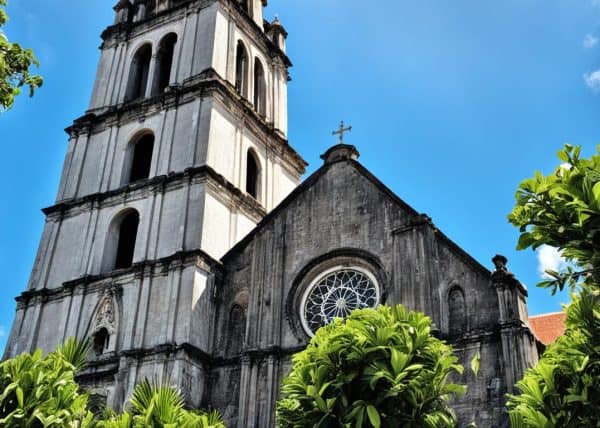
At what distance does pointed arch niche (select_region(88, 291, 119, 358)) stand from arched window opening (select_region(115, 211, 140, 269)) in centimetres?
211

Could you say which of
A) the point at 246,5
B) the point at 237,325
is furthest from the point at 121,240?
the point at 246,5

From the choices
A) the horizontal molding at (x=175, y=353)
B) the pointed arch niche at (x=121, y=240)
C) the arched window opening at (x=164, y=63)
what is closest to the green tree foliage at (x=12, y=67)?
the horizontal molding at (x=175, y=353)

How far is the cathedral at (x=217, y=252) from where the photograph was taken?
57.7 ft

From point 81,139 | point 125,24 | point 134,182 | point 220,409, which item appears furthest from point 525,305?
point 125,24

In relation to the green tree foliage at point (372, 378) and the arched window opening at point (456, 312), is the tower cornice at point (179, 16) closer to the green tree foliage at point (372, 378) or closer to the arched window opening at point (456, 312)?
the arched window opening at point (456, 312)

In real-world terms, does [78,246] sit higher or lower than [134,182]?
lower

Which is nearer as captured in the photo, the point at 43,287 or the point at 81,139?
the point at 43,287

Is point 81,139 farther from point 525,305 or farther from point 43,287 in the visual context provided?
point 525,305

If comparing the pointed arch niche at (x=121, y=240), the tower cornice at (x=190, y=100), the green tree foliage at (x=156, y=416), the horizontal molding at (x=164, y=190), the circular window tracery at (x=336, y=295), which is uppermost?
the tower cornice at (x=190, y=100)

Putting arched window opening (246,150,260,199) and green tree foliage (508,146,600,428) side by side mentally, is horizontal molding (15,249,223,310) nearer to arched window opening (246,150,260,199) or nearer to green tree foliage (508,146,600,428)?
arched window opening (246,150,260,199)

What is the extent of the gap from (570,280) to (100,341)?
15.3 m

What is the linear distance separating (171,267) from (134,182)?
4461mm

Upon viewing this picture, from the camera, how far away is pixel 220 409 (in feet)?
61.2

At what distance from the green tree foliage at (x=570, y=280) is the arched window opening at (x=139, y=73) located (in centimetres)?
2001
